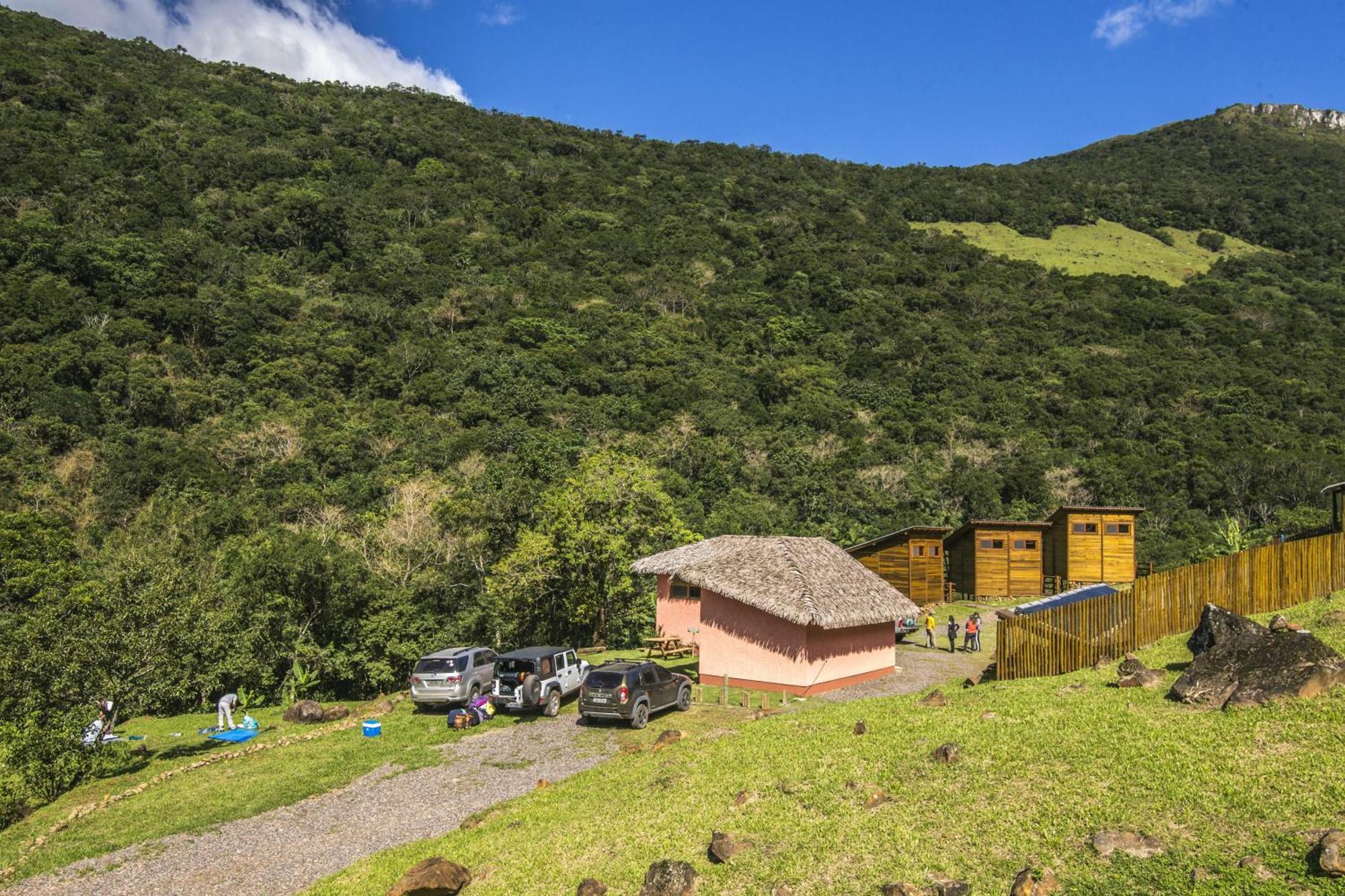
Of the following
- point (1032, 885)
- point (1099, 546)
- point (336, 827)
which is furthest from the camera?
point (1099, 546)

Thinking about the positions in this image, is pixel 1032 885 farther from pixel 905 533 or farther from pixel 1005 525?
pixel 1005 525

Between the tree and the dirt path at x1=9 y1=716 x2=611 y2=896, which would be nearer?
the dirt path at x1=9 y1=716 x2=611 y2=896

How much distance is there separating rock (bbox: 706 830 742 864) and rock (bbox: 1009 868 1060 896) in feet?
11.5

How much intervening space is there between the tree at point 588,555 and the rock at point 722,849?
20.6 meters

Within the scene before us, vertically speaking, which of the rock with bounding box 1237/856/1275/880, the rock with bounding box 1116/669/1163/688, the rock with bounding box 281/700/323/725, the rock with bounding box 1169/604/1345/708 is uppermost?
→ the rock with bounding box 1169/604/1345/708

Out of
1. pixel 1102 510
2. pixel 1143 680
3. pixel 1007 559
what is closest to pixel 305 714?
pixel 1143 680

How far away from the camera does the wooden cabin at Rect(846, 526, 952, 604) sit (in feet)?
130

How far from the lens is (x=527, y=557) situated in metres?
32.1

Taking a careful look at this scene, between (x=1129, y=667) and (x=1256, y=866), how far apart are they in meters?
7.07

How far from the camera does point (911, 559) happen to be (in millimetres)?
39781

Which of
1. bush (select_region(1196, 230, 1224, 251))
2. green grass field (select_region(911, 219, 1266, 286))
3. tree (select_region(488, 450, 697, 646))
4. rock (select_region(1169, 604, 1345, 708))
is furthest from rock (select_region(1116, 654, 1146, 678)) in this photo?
bush (select_region(1196, 230, 1224, 251))

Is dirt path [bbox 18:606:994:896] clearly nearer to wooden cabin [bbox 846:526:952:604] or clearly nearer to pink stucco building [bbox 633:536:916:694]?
pink stucco building [bbox 633:536:916:694]

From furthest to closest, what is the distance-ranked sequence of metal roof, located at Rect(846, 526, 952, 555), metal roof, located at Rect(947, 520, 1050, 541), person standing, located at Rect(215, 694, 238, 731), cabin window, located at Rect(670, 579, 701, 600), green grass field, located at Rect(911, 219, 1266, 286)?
green grass field, located at Rect(911, 219, 1266, 286) → metal roof, located at Rect(947, 520, 1050, 541) → metal roof, located at Rect(846, 526, 952, 555) → cabin window, located at Rect(670, 579, 701, 600) → person standing, located at Rect(215, 694, 238, 731)

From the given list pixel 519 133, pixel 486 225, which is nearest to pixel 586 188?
pixel 486 225
